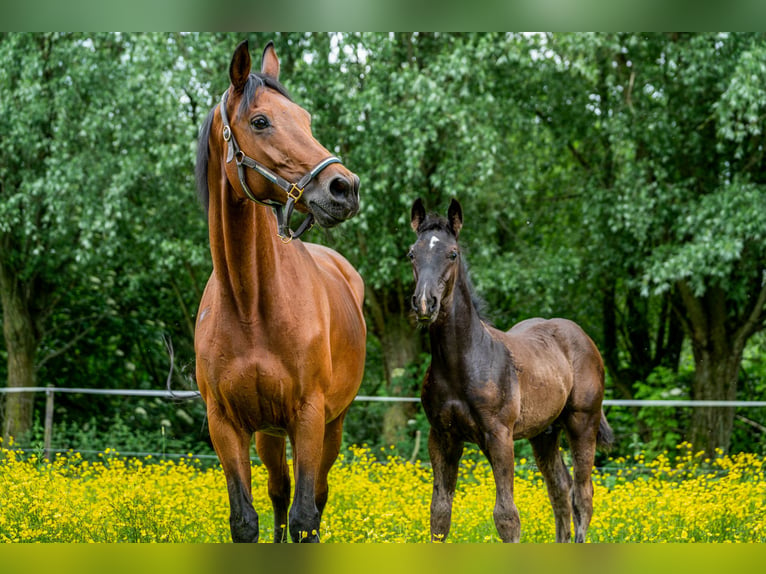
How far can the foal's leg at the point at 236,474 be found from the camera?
4277 millimetres

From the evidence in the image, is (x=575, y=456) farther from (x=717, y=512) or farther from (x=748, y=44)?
(x=748, y=44)

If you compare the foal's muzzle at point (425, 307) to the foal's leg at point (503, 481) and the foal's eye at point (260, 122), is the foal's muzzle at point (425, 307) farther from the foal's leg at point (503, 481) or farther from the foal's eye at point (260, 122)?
the foal's eye at point (260, 122)

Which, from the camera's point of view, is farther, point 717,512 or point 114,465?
point 114,465

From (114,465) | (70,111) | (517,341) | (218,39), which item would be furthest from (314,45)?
(517,341)

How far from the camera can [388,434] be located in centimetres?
1266

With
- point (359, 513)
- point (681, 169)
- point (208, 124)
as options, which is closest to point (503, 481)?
point (359, 513)

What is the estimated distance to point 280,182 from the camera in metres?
3.97

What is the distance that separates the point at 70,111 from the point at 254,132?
26.3ft

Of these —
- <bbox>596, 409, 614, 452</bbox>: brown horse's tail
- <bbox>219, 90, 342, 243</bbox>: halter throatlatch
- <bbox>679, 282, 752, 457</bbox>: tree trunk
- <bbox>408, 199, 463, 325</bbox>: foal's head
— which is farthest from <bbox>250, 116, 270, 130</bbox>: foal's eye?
<bbox>679, 282, 752, 457</bbox>: tree trunk

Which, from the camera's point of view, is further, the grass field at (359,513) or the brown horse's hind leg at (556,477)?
the brown horse's hind leg at (556,477)

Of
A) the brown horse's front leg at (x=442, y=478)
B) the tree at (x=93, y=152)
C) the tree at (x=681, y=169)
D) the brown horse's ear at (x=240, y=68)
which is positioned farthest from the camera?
the tree at (x=93, y=152)

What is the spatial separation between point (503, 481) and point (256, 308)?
5.64ft

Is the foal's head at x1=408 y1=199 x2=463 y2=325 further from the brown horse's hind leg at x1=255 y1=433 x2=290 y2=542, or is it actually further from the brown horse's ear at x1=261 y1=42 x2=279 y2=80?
the brown horse's hind leg at x1=255 y1=433 x2=290 y2=542

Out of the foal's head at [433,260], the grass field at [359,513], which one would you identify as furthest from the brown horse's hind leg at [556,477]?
the foal's head at [433,260]
